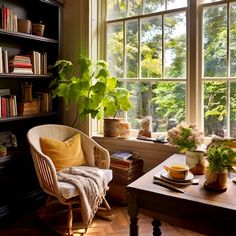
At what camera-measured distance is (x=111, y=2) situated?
3.14 m

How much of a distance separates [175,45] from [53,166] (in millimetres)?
1709

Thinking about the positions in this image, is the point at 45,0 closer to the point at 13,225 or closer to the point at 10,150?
the point at 10,150

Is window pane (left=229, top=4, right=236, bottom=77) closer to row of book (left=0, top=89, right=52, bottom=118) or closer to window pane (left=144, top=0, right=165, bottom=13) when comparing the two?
window pane (left=144, top=0, right=165, bottom=13)

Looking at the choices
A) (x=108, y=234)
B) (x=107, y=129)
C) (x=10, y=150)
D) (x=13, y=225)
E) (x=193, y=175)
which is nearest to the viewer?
(x=193, y=175)

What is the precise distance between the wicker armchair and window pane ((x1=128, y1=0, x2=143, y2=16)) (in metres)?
1.47

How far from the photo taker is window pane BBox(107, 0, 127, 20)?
3061mm

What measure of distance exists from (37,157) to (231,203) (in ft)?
5.17

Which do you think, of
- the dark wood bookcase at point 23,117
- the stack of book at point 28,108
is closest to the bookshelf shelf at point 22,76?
the dark wood bookcase at point 23,117

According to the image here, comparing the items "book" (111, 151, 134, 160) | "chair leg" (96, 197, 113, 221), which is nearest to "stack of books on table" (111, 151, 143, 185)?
"book" (111, 151, 134, 160)

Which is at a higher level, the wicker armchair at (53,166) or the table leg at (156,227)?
the wicker armchair at (53,166)

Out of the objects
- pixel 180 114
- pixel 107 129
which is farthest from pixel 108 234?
pixel 180 114

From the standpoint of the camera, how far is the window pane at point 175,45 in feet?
8.91

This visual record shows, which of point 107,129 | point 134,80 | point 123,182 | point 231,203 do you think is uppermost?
point 134,80

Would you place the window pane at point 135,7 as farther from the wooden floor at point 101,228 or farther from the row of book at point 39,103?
the wooden floor at point 101,228
